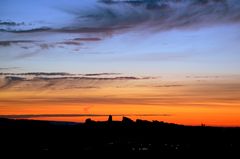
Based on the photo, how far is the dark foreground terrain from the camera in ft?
153

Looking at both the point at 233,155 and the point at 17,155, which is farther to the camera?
the point at 233,155

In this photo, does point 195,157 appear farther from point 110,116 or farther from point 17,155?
point 110,116

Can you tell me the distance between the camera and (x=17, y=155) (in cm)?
4159

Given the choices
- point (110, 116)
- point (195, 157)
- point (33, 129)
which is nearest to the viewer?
point (195, 157)

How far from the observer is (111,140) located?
6575 centimetres

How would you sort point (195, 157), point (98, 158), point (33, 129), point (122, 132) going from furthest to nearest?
point (122, 132), point (33, 129), point (195, 157), point (98, 158)

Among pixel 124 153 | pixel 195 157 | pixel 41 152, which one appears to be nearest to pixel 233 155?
pixel 195 157

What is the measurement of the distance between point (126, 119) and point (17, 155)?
61630mm

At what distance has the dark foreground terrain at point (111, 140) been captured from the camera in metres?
46.6

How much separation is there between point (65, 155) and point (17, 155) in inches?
170

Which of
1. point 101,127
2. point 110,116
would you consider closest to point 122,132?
point 101,127

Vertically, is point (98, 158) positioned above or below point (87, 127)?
below

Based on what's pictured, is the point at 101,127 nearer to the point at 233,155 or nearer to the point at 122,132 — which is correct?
the point at 122,132

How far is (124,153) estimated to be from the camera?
45406 millimetres
